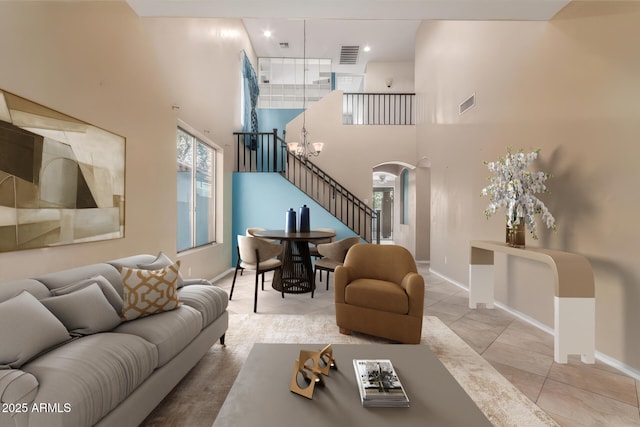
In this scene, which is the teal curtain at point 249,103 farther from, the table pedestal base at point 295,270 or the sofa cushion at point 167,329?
the sofa cushion at point 167,329

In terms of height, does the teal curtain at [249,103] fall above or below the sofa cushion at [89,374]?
above

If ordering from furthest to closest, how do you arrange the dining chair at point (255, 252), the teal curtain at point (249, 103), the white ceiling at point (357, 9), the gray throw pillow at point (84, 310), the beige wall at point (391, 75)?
the beige wall at point (391, 75)
the teal curtain at point (249, 103)
the dining chair at point (255, 252)
the white ceiling at point (357, 9)
the gray throw pillow at point (84, 310)

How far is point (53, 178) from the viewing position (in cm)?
208

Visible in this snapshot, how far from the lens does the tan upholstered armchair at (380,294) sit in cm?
266

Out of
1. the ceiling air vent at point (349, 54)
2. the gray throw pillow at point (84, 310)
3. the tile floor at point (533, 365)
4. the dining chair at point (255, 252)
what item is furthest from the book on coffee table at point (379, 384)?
the ceiling air vent at point (349, 54)

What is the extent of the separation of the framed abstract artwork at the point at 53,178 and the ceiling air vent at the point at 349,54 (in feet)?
24.8

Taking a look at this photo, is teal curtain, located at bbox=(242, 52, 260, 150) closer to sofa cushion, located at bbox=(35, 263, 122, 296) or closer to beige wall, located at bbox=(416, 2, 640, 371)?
beige wall, located at bbox=(416, 2, 640, 371)

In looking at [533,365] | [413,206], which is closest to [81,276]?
[533,365]

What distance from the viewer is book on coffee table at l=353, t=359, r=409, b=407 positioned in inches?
48.7

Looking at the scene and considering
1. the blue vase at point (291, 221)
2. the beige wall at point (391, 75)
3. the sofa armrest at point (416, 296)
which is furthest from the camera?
the beige wall at point (391, 75)

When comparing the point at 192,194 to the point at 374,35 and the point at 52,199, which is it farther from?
the point at 374,35

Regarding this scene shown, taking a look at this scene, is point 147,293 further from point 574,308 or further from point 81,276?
point 574,308

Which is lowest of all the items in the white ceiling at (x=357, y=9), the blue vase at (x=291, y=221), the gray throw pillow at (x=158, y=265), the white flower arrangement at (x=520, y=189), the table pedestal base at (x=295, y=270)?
the table pedestal base at (x=295, y=270)

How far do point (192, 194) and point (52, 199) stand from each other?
2.72 m
